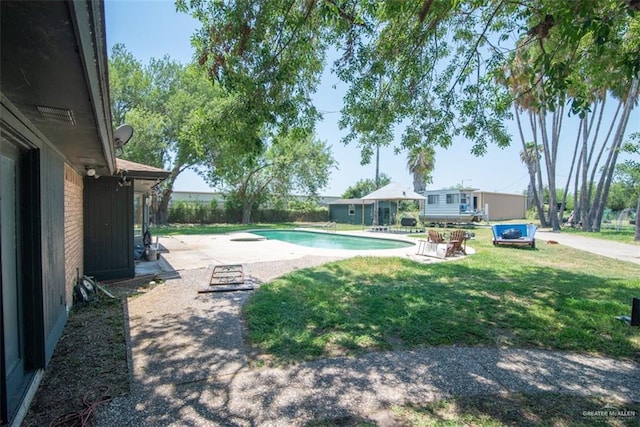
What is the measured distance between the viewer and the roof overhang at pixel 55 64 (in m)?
1.32

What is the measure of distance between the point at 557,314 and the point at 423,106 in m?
4.62

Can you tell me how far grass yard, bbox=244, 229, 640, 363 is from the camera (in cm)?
386

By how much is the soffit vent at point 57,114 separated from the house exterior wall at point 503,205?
32.8m

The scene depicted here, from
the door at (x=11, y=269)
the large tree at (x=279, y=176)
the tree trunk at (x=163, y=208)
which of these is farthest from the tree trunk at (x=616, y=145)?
the tree trunk at (x=163, y=208)

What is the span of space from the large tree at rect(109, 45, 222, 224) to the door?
61.9 ft

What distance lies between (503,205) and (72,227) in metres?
37.6

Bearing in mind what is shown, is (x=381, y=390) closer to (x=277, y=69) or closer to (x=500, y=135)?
(x=277, y=69)

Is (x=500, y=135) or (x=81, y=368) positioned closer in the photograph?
(x=81, y=368)

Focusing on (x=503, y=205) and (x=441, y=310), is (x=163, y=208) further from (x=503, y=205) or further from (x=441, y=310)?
(x=503, y=205)

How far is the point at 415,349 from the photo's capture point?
12.1 feet

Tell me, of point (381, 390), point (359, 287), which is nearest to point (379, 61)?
point (359, 287)

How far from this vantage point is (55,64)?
5.66 feet

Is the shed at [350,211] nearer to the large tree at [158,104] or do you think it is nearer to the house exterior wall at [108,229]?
the large tree at [158,104]

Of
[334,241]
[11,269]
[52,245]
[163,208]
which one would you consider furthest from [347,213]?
[11,269]
